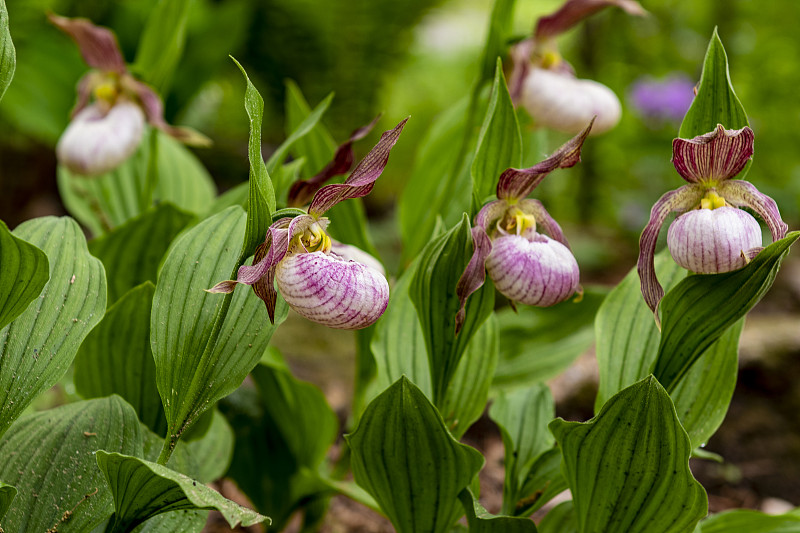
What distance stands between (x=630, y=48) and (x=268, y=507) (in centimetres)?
302

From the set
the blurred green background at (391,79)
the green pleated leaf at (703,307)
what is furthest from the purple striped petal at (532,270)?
the blurred green background at (391,79)

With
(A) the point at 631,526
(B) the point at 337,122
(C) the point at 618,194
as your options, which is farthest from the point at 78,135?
(C) the point at 618,194

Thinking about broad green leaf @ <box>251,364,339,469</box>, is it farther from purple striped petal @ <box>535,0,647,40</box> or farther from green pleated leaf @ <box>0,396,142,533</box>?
purple striped petal @ <box>535,0,647,40</box>

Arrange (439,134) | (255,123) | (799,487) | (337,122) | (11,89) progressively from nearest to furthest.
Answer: (255,123) → (439,134) → (799,487) → (11,89) → (337,122)

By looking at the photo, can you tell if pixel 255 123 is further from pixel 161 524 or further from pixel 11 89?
pixel 11 89

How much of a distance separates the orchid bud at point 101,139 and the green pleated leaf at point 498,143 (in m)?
0.72

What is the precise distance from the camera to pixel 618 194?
134 inches

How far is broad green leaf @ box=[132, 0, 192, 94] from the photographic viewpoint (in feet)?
3.87

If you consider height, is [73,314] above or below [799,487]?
above

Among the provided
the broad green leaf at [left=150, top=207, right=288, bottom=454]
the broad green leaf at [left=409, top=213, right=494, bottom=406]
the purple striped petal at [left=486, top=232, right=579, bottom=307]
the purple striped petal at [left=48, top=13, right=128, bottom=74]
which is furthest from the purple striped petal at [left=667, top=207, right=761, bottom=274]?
the purple striped petal at [left=48, top=13, right=128, bottom=74]

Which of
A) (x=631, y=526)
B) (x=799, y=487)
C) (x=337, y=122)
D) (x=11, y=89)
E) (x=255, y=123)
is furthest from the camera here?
(x=337, y=122)

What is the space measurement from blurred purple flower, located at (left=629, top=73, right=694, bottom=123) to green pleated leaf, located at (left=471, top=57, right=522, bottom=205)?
7.18ft

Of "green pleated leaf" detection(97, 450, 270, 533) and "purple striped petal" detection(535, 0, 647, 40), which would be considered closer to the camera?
"green pleated leaf" detection(97, 450, 270, 533)

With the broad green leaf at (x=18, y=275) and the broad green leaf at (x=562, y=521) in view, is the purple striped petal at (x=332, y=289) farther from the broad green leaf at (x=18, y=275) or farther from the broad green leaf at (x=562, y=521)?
the broad green leaf at (x=562, y=521)
